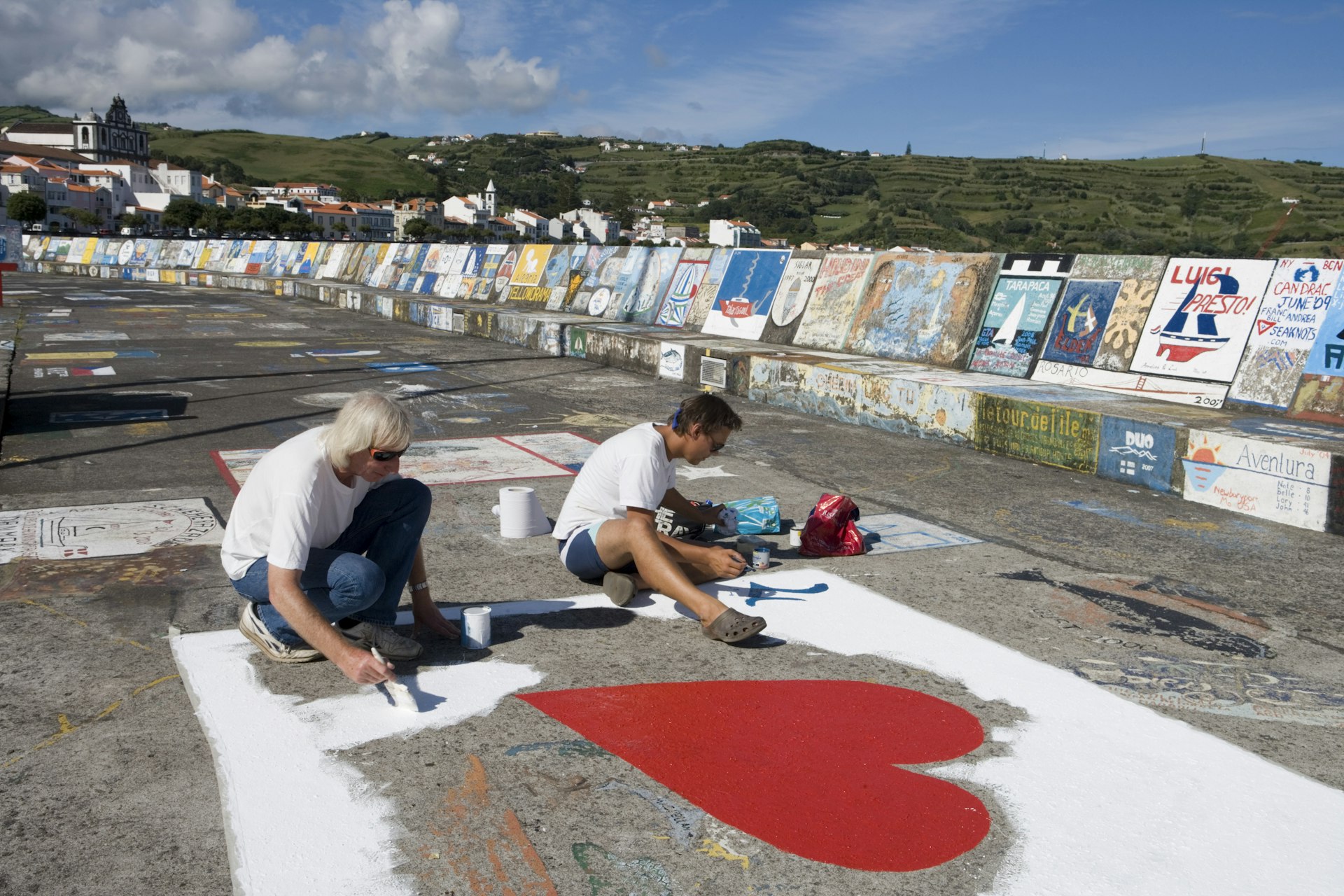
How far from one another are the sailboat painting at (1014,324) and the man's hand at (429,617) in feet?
25.9

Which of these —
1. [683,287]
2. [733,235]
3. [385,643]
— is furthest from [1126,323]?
[733,235]

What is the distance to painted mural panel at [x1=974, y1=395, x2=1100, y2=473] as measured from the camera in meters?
8.23

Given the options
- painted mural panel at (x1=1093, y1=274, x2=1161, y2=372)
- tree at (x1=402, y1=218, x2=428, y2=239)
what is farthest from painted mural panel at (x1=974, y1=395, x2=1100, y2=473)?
tree at (x1=402, y1=218, x2=428, y2=239)

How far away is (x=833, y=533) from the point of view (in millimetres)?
5844

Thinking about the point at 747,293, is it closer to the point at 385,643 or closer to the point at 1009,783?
the point at 385,643

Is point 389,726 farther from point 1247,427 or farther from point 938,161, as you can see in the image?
point 938,161

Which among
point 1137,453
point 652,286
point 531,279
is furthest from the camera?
point 531,279

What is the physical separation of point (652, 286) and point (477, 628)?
14.4m

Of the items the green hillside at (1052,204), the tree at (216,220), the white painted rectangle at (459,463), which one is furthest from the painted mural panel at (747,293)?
the tree at (216,220)

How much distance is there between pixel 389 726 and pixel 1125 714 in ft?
8.95

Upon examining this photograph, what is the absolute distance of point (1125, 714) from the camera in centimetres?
381

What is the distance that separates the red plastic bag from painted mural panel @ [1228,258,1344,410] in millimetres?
4697

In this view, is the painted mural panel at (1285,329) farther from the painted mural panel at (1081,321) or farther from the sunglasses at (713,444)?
the sunglasses at (713,444)

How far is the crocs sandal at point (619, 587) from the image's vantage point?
4793mm
